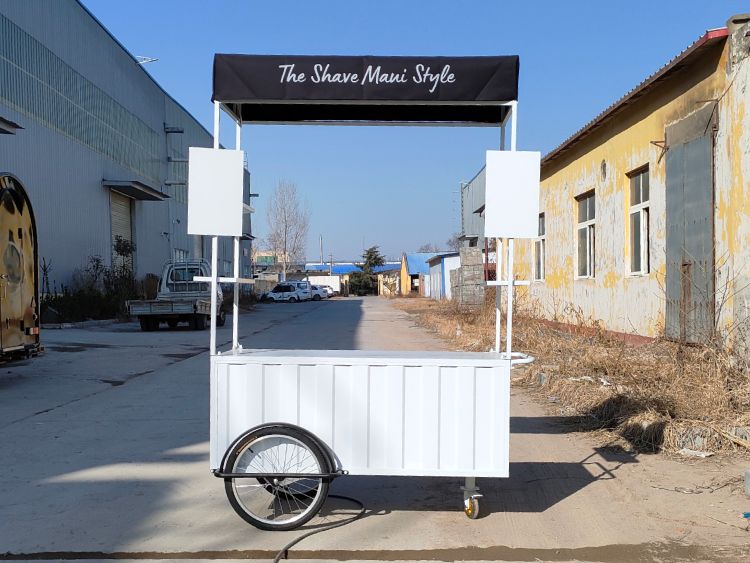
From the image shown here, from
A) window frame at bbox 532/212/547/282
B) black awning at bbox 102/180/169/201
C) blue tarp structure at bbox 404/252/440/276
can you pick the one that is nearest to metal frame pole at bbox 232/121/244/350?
window frame at bbox 532/212/547/282

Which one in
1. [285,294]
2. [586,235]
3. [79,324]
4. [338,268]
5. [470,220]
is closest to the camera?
[586,235]

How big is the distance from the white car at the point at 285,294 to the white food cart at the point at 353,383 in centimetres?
5738

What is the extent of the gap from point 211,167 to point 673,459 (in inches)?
184

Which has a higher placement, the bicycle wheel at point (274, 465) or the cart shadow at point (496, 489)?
the bicycle wheel at point (274, 465)

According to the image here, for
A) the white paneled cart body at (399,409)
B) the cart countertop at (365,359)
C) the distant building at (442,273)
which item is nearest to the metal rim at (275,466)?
the white paneled cart body at (399,409)

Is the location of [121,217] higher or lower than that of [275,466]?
higher

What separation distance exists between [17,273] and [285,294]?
51.4m

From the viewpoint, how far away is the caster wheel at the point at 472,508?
5.02 m

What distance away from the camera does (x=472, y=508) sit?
502 centimetres

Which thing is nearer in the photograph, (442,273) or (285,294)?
(442,273)

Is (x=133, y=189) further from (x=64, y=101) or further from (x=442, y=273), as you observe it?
(x=442, y=273)

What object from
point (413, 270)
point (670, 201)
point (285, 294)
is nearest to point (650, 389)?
point (670, 201)

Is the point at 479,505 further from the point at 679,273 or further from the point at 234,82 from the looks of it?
the point at 679,273

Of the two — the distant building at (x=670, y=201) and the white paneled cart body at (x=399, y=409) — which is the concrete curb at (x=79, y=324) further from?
the white paneled cart body at (x=399, y=409)
